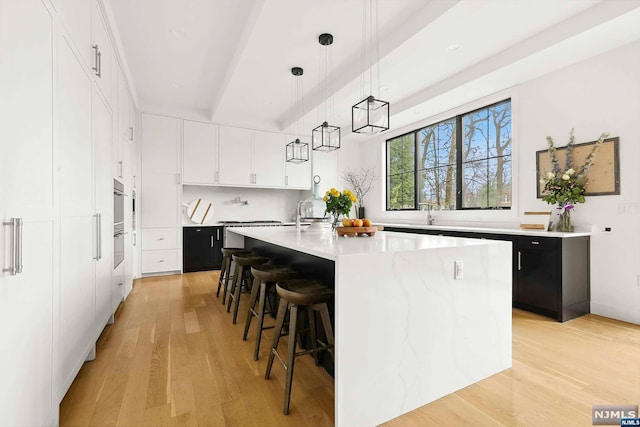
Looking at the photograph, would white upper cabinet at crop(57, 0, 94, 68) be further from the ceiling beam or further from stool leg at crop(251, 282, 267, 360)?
the ceiling beam

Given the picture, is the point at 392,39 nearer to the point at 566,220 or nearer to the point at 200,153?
the point at 566,220

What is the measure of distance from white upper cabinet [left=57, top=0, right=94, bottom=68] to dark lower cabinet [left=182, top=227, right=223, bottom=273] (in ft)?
11.5

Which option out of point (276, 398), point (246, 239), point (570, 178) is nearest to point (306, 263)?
point (276, 398)

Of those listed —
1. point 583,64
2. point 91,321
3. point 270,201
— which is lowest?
point 91,321

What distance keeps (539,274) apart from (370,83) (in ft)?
9.07

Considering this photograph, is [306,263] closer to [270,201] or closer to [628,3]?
[628,3]

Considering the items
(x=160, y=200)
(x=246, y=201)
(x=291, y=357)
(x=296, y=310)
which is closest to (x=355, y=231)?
(x=296, y=310)

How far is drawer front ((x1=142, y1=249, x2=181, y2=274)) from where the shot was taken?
4.93 metres

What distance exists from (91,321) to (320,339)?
152 centimetres

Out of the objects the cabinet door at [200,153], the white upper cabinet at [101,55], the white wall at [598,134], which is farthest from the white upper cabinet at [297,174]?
the white wall at [598,134]

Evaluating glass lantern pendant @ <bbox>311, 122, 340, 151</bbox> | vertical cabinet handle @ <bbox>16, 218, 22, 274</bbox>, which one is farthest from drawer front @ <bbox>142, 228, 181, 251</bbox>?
vertical cabinet handle @ <bbox>16, 218, 22, 274</bbox>

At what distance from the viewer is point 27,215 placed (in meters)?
1.20

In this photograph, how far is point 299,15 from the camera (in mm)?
2742

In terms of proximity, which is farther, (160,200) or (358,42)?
(160,200)
